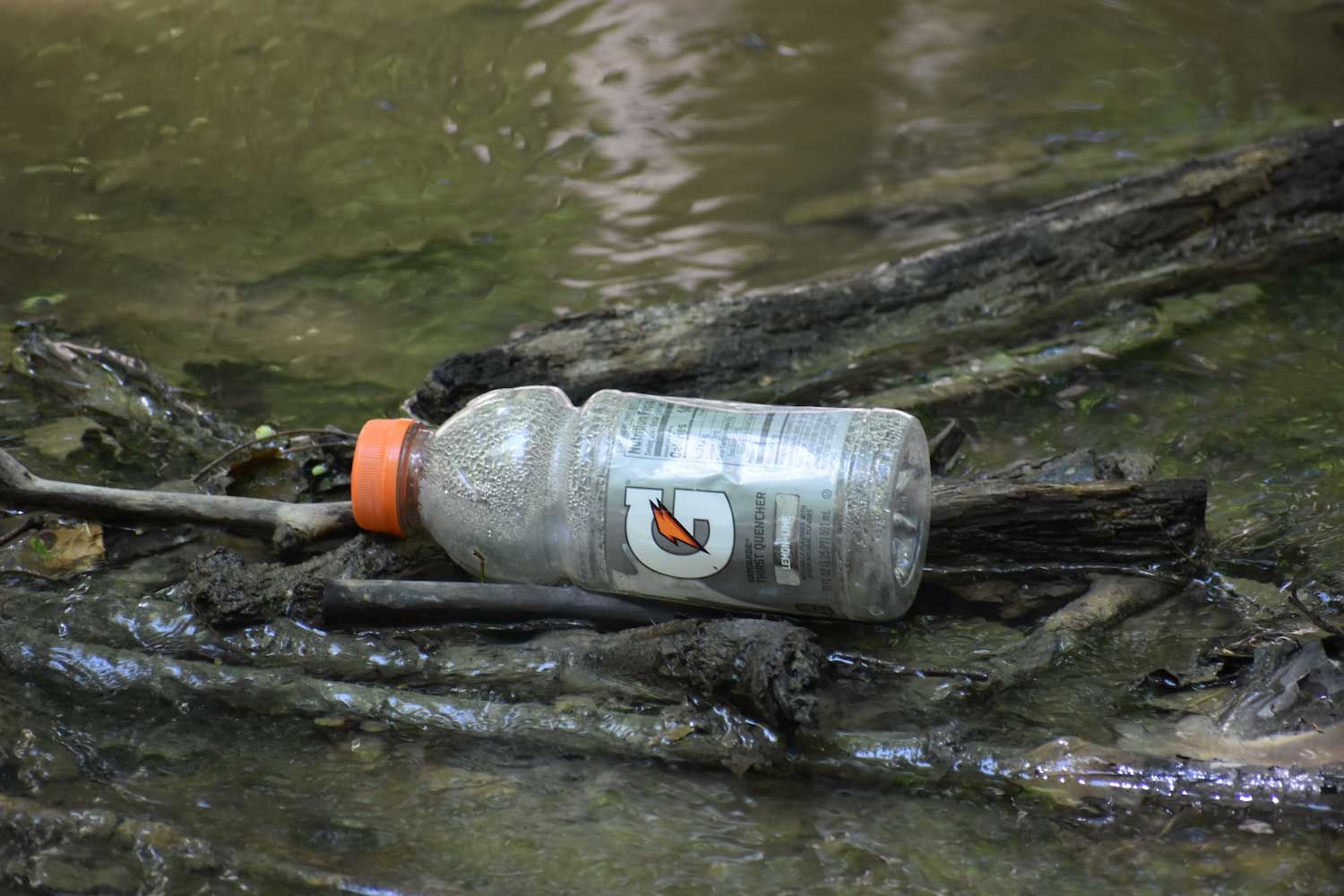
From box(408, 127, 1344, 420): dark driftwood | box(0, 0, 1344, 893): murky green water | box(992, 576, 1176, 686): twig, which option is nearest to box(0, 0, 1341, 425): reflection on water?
box(0, 0, 1344, 893): murky green water

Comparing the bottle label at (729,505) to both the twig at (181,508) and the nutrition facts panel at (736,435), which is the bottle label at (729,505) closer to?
the nutrition facts panel at (736,435)

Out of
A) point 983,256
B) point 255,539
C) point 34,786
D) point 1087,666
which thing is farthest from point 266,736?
point 983,256

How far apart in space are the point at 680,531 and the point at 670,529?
17 mm

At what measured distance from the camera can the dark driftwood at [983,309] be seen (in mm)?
2828

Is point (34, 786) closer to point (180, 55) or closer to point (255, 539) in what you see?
point (255, 539)

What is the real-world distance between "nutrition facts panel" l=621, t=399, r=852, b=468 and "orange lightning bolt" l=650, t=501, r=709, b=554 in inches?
3.3

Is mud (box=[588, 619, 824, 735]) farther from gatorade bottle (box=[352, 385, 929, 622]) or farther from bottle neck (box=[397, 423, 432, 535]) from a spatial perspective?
bottle neck (box=[397, 423, 432, 535])

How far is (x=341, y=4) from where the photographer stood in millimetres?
5988

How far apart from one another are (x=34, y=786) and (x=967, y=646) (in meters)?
1.41

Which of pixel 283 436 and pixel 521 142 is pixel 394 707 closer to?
pixel 283 436

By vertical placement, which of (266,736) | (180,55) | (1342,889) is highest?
(180,55)

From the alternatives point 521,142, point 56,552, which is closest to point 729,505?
point 56,552

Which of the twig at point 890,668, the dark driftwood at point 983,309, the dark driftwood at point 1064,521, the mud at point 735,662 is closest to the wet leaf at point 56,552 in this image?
the dark driftwood at point 983,309

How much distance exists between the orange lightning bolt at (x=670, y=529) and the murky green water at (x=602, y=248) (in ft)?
1.20
